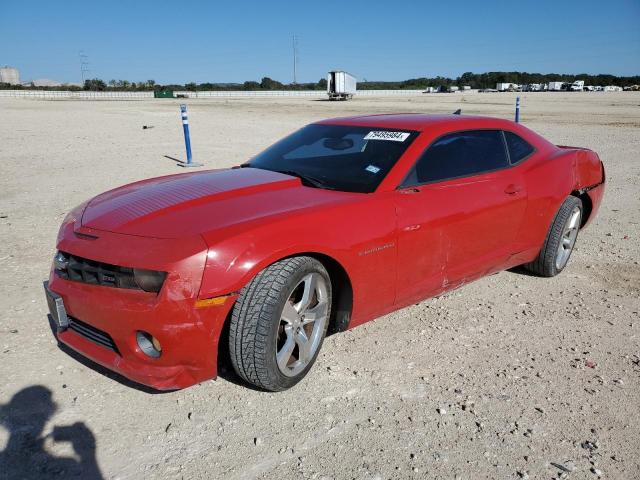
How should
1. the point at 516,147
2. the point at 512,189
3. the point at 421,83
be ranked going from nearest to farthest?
1. the point at 512,189
2. the point at 516,147
3. the point at 421,83

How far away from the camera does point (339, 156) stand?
3779 millimetres

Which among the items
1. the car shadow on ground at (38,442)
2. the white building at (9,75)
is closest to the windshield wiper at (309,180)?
the car shadow on ground at (38,442)

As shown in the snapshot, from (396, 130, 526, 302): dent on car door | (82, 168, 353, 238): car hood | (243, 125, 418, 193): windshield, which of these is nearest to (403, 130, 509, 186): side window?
(396, 130, 526, 302): dent on car door

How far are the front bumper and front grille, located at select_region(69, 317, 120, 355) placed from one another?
2 cm

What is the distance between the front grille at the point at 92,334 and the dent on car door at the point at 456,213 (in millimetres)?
1685

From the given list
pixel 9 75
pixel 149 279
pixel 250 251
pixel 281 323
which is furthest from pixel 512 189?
pixel 9 75

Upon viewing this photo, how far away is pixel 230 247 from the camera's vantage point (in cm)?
254

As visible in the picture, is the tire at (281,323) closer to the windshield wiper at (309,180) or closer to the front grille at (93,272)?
the front grille at (93,272)

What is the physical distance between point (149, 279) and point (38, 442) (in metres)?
0.93

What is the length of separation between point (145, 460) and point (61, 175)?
339 inches

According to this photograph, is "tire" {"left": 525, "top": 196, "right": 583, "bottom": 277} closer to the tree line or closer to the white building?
the tree line

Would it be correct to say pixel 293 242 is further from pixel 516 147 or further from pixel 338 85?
pixel 338 85

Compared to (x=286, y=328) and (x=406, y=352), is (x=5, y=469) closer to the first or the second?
(x=286, y=328)

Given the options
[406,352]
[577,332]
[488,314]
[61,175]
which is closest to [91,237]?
[406,352]
